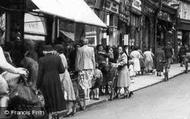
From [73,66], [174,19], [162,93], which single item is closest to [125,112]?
[73,66]

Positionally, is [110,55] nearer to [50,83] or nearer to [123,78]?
[123,78]

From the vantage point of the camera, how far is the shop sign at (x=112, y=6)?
84.6 ft

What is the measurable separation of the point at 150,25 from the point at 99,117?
27.7 m

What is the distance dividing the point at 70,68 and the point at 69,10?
1813mm

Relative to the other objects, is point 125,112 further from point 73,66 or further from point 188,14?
point 188,14

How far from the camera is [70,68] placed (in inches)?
595

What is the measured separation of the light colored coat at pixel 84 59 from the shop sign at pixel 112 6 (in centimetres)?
1145

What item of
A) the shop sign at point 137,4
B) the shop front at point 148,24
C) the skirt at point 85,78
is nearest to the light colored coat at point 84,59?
the skirt at point 85,78

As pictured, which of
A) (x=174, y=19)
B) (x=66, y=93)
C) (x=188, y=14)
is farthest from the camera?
(x=188, y=14)

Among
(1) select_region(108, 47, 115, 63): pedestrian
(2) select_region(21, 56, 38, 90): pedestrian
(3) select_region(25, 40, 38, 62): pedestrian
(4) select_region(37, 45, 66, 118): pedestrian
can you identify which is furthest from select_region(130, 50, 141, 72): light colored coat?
(4) select_region(37, 45, 66, 118): pedestrian

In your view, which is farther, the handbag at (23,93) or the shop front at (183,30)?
the shop front at (183,30)

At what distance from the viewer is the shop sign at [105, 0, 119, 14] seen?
25784 millimetres

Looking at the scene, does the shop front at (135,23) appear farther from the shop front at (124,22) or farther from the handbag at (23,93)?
the handbag at (23,93)

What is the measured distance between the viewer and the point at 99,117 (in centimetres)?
1202
